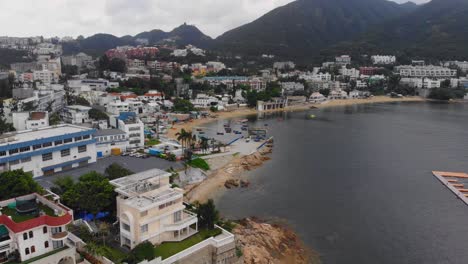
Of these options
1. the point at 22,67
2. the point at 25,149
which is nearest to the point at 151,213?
the point at 25,149

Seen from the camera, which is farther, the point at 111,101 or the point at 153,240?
the point at 111,101

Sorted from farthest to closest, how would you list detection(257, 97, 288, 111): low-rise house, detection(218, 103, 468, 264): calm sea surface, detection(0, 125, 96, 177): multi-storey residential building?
1. detection(257, 97, 288, 111): low-rise house
2. detection(0, 125, 96, 177): multi-storey residential building
3. detection(218, 103, 468, 264): calm sea surface

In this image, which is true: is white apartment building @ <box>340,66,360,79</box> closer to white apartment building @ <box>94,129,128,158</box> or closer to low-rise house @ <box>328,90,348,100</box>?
low-rise house @ <box>328,90,348,100</box>

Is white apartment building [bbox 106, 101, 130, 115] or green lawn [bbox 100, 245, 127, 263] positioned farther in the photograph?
white apartment building [bbox 106, 101, 130, 115]

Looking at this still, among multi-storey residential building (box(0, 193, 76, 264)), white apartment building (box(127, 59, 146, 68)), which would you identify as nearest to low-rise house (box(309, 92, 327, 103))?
white apartment building (box(127, 59, 146, 68))

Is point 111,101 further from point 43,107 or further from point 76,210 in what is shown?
point 76,210

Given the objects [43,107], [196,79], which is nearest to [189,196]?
[43,107]
